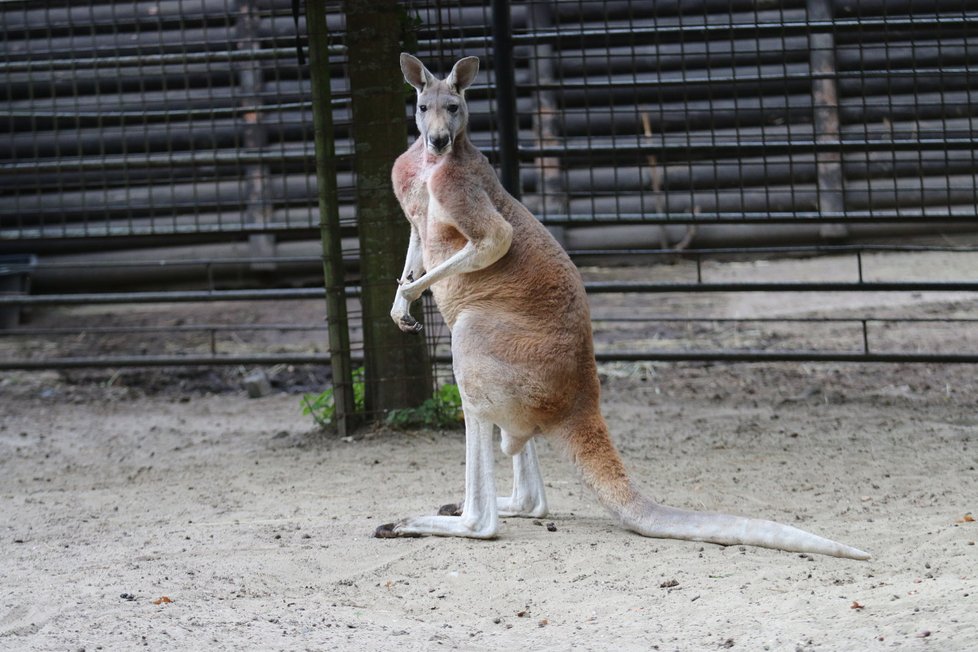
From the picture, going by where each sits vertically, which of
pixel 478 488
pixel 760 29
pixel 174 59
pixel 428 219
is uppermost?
pixel 174 59

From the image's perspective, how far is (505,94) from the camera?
7078mm

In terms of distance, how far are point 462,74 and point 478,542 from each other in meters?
Answer: 1.94

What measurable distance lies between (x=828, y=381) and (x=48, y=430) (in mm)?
5401

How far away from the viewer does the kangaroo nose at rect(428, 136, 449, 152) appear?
14.9 ft

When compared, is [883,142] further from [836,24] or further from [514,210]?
[514,210]

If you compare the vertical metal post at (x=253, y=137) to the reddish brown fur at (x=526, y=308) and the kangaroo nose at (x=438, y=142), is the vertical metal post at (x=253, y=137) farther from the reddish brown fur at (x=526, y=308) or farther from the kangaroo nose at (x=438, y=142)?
the kangaroo nose at (x=438, y=142)

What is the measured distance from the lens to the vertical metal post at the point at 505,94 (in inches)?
277

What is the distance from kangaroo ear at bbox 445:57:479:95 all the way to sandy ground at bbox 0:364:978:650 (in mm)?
1672

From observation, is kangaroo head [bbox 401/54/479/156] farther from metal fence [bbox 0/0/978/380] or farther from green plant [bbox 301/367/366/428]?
metal fence [bbox 0/0/978/380]

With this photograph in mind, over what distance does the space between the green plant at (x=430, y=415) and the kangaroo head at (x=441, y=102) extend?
2.45 m

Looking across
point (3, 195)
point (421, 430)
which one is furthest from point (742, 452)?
point (3, 195)

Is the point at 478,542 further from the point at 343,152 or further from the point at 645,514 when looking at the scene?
the point at 343,152

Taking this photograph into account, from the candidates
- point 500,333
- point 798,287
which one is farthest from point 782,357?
point 500,333

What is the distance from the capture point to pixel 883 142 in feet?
23.1
